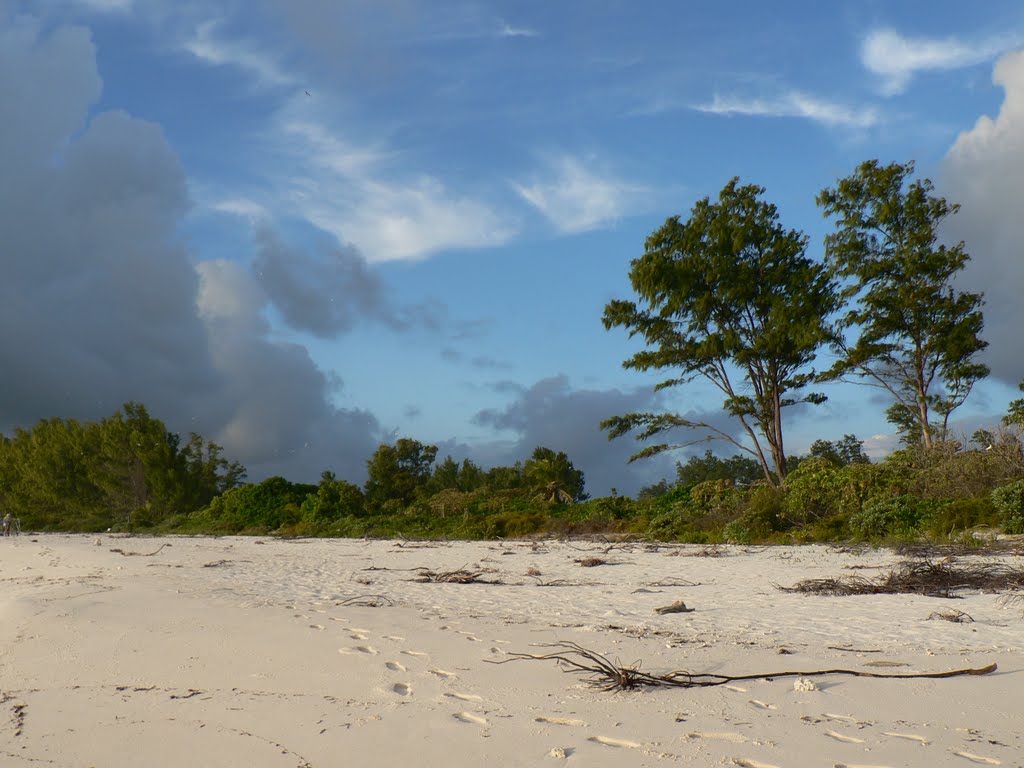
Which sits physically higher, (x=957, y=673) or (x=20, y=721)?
(x=957, y=673)

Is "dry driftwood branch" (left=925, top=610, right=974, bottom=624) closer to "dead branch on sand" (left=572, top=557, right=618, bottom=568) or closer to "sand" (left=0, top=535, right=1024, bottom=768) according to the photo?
"sand" (left=0, top=535, right=1024, bottom=768)

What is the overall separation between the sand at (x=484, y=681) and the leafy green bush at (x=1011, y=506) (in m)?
7.14

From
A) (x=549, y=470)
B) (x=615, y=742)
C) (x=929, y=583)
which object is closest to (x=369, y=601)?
(x=615, y=742)

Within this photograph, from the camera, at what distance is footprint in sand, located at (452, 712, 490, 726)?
4082 millimetres

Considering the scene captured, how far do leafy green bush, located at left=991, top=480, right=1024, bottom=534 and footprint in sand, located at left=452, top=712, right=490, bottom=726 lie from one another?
42.8 ft

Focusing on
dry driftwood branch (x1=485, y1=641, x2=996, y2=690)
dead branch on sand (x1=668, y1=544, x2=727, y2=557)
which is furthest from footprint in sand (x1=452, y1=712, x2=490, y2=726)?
dead branch on sand (x1=668, y1=544, x2=727, y2=557)

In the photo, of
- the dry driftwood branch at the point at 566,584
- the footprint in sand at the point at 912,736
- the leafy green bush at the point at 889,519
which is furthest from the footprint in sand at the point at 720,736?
the leafy green bush at the point at 889,519

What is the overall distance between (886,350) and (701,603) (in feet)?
60.7

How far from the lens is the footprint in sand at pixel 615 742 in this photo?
144 inches

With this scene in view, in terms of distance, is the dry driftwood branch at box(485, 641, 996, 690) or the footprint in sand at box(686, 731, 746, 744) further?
the dry driftwood branch at box(485, 641, 996, 690)

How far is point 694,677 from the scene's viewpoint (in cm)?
470

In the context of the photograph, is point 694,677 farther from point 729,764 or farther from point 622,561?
point 622,561

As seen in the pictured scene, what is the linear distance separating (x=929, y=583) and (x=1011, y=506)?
681 cm

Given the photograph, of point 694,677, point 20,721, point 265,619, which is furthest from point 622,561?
point 20,721
